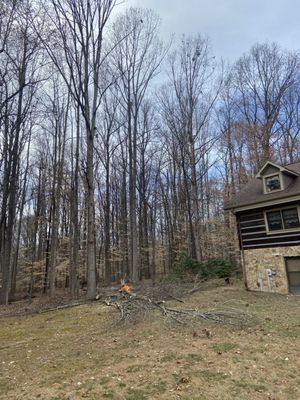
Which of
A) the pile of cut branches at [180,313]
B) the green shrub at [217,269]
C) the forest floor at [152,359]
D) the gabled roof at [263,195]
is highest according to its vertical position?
the gabled roof at [263,195]

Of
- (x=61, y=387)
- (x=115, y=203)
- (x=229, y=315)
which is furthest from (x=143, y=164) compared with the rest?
(x=61, y=387)

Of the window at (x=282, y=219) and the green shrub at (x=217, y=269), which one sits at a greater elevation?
the window at (x=282, y=219)

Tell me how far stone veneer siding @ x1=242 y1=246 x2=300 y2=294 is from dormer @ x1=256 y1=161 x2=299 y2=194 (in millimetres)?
2695

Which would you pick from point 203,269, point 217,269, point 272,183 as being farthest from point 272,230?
point 203,269

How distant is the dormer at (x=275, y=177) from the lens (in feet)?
43.2

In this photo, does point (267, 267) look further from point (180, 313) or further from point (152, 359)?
point (152, 359)

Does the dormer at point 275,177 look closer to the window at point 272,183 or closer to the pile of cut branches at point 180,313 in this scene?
the window at point 272,183

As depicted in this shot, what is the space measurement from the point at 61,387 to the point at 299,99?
27436 mm

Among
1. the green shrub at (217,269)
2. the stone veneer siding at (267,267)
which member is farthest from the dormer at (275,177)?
the green shrub at (217,269)

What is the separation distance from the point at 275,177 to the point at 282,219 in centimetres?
198

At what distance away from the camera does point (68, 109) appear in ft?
69.3

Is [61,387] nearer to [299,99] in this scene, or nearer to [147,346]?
[147,346]

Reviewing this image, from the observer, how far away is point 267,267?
13078 millimetres

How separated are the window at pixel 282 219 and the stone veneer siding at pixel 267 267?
0.90 m
